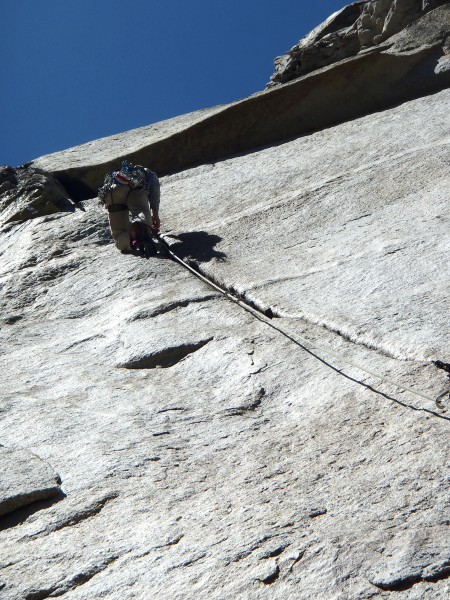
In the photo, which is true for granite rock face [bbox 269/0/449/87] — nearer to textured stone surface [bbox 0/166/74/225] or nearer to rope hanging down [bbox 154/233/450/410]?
textured stone surface [bbox 0/166/74/225]

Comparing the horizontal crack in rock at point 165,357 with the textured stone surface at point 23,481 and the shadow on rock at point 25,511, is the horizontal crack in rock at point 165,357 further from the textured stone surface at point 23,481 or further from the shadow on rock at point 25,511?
the shadow on rock at point 25,511

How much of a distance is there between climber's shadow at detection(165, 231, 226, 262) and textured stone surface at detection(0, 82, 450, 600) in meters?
0.03

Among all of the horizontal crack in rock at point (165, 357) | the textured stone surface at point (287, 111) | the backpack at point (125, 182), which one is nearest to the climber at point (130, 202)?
the backpack at point (125, 182)

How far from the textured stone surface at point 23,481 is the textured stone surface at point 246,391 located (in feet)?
0.34

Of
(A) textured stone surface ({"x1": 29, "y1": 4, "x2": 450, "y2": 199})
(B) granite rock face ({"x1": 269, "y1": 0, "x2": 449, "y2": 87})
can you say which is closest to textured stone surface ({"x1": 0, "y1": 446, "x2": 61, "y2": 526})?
(A) textured stone surface ({"x1": 29, "y1": 4, "x2": 450, "y2": 199})

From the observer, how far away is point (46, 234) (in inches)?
360

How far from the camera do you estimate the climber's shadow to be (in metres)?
8.16

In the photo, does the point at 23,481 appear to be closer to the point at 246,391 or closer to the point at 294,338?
the point at 246,391

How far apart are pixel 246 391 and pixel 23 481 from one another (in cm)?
146

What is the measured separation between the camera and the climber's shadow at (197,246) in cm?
816

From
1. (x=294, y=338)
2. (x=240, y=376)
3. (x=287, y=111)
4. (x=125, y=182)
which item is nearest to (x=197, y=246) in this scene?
(x=125, y=182)

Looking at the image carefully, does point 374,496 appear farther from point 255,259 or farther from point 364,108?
point 364,108

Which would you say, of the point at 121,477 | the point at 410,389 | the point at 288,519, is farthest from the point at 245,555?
the point at 410,389

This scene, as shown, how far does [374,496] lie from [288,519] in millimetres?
393
